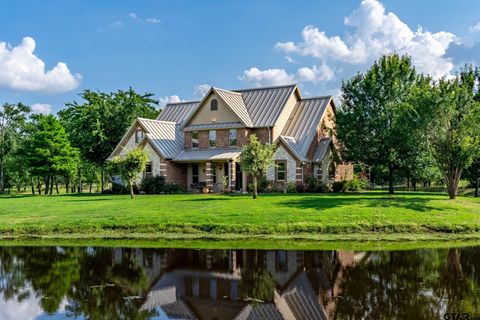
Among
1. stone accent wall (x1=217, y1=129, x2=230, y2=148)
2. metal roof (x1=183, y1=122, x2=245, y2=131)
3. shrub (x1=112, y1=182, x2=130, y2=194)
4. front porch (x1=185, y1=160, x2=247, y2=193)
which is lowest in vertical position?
shrub (x1=112, y1=182, x2=130, y2=194)

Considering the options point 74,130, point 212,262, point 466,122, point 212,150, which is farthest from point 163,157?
point 212,262

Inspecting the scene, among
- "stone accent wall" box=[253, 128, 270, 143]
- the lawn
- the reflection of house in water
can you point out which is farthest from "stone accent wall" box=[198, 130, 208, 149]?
the reflection of house in water

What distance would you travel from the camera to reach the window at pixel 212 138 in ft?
162

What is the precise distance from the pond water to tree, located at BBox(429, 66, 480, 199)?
12.7 metres

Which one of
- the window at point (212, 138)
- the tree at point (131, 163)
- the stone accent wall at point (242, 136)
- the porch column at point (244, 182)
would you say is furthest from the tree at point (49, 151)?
the porch column at point (244, 182)

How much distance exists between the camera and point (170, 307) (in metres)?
13.2

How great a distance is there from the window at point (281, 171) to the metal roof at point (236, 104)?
4.71 metres

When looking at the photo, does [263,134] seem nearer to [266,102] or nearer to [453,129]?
Answer: [266,102]

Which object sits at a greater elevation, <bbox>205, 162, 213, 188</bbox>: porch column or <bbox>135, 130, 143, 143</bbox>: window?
<bbox>135, 130, 143, 143</bbox>: window

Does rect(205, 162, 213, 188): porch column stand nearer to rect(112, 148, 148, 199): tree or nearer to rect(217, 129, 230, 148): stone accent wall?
rect(217, 129, 230, 148): stone accent wall

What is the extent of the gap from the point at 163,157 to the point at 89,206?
592 inches

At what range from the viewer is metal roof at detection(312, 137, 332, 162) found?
45125 mm

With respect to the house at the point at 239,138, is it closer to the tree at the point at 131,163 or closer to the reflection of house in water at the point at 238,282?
the tree at the point at 131,163

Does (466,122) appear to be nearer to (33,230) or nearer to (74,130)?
(33,230)
